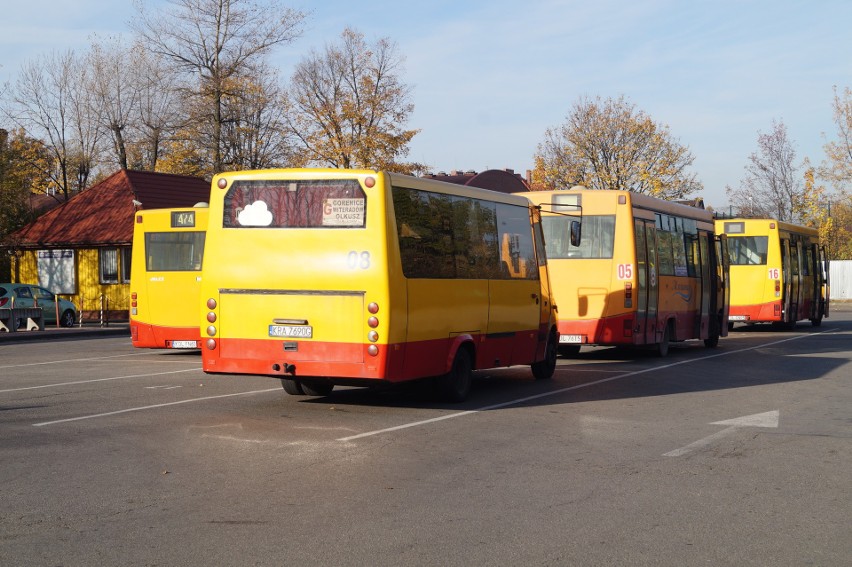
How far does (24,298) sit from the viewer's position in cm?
3662

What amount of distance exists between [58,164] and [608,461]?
192 ft

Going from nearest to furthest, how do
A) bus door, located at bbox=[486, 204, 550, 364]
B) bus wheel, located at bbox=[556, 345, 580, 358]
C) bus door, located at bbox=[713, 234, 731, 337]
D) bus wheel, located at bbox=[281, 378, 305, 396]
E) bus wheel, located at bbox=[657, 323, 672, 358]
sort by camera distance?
1. bus wheel, located at bbox=[281, 378, 305, 396]
2. bus door, located at bbox=[486, 204, 550, 364]
3. bus wheel, located at bbox=[657, 323, 672, 358]
4. bus wheel, located at bbox=[556, 345, 580, 358]
5. bus door, located at bbox=[713, 234, 731, 337]

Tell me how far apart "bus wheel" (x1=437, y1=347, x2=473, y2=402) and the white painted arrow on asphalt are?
10.4 feet

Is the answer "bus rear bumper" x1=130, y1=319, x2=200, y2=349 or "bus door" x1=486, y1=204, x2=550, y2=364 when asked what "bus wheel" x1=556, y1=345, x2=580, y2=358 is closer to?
"bus door" x1=486, y1=204, x2=550, y2=364

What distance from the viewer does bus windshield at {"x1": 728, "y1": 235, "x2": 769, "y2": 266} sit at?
31328mm

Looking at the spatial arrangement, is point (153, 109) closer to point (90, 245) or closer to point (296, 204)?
point (90, 245)

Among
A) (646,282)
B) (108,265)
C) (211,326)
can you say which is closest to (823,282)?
(646,282)

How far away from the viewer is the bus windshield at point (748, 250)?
3133 centimetres

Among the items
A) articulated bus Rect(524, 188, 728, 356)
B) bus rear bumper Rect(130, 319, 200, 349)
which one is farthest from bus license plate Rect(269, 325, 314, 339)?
bus rear bumper Rect(130, 319, 200, 349)

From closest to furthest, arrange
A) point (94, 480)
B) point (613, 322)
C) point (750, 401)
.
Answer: point (94, 480)
point (750, 401)
point (613, 322)

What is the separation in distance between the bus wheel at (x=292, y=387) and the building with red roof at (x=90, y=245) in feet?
95.4

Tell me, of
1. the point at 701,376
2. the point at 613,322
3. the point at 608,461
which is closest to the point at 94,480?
the point at 608,461

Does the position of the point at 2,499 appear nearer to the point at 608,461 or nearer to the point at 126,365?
the point at 608,461

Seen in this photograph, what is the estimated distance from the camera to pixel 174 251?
869 inches
